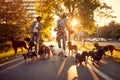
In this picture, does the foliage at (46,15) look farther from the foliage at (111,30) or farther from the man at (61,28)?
the foliage at (111,30)

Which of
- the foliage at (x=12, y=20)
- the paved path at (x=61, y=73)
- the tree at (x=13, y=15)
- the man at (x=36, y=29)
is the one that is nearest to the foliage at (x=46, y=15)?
the foliage at (x=12, y=20)

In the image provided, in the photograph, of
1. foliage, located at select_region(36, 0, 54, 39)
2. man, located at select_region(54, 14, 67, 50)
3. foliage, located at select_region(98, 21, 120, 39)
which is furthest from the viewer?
foliage, located at select_region(98, 21, 120, 39)

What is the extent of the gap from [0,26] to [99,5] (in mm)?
19631

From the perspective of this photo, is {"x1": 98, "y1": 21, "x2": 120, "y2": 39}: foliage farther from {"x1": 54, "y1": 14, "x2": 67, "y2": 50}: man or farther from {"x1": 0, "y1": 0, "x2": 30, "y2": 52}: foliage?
{"x1": 54, "y1": 14, "x2": 67, "y2": 50}: man

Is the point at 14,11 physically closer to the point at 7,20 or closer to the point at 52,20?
the point at 7,20

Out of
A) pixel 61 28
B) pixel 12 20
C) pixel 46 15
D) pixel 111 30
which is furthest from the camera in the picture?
pixel 111 30

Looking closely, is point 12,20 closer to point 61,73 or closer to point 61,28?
point 61,28

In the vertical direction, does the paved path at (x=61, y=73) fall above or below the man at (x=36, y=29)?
below

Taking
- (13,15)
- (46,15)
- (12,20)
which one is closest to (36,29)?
(12,20)

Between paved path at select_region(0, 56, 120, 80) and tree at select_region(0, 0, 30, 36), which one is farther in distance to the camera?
tree at select_region(0, 0, 30, 36)

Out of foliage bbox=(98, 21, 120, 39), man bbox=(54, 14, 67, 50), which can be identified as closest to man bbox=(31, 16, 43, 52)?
man bbox=(54, 14, 67, 50)

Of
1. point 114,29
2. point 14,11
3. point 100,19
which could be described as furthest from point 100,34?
point 14,11

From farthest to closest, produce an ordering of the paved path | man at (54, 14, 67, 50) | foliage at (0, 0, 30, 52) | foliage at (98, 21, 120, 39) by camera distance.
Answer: foliage at (98, 21, 120, 39), foliage at (0, 0, 30, 52), man at (54, 14, 67, 50), the paved path

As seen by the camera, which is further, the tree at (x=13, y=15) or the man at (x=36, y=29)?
the tree at (x=13, y=15)
